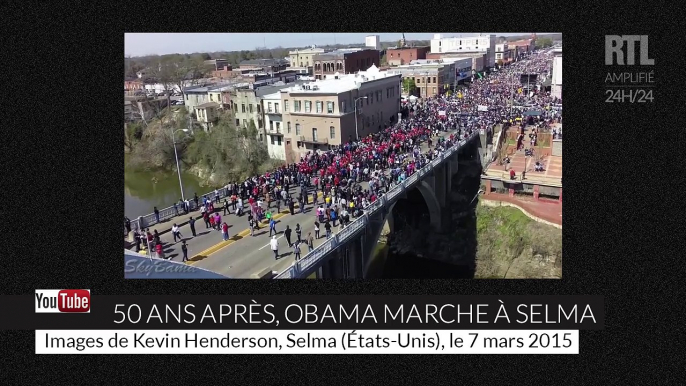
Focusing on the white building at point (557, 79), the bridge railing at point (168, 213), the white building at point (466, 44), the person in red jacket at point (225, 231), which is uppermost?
the white building at point (466, 44)

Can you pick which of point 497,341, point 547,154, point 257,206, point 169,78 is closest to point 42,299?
point 257,206

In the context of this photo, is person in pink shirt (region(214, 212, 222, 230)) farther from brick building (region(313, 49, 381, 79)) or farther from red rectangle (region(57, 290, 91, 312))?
brick building (region(313, 49, 381, 79))

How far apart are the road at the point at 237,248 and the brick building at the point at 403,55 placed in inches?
2407

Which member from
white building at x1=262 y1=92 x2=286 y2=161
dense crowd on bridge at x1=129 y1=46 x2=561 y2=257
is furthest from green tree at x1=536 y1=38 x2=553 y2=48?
white building at x1=262 y1=92 x2=286 y2=161

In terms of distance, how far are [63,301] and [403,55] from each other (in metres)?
68.6

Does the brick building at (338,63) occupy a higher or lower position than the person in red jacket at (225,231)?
higher

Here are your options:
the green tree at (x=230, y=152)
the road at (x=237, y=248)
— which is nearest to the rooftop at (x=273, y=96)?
the green tree at (x=230, y=152)

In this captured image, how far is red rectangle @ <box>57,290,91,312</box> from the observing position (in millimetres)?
12141

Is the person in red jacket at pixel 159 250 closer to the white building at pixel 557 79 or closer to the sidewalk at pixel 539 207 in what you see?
the sidewalk at pixel 539 207

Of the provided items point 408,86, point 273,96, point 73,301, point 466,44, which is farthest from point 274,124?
point 466,44

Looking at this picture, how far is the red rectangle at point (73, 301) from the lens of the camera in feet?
39.8

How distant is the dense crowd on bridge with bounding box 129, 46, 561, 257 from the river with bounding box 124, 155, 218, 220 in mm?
13656

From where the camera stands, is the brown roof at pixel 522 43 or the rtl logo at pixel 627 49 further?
the brown roof at pixel 522 43
